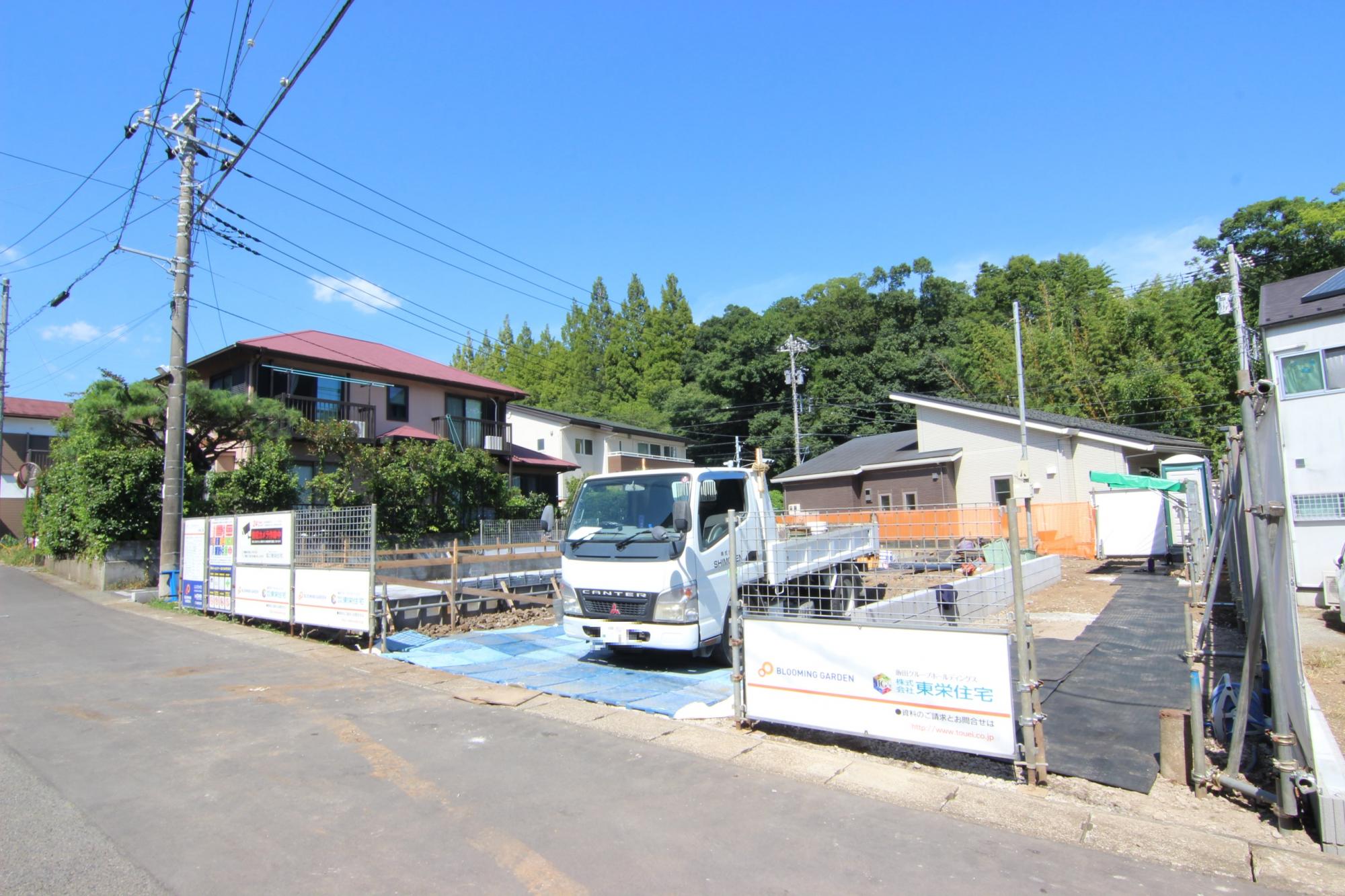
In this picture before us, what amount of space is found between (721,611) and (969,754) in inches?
134

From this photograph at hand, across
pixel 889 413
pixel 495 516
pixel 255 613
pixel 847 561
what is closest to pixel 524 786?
pixel 847 561

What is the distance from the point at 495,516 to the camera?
985 inches

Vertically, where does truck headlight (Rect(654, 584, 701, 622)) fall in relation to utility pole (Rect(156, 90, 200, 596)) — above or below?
below

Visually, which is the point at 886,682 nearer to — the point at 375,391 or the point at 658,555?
the point at 658,555

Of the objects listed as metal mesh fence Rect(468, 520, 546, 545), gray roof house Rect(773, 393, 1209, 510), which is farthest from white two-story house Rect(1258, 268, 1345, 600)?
metal mesh fence Rect(468, 520, 546, 545)

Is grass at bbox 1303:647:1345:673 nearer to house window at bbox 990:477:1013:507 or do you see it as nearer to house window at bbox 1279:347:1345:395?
house window at bbox 1279:347:1345:395

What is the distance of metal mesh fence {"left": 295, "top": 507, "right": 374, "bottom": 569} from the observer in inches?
403

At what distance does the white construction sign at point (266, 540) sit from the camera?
11.4 meters

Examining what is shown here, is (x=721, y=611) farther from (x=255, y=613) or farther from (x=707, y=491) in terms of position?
(x=255, y=613)

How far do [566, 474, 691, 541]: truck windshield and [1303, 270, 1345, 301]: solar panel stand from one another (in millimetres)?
15789

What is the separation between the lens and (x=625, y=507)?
887cm

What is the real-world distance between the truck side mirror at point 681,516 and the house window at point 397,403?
67.1 feet

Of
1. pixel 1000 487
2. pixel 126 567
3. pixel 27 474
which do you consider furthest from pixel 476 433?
pixel 1000 487

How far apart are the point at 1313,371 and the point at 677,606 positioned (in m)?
15.5
